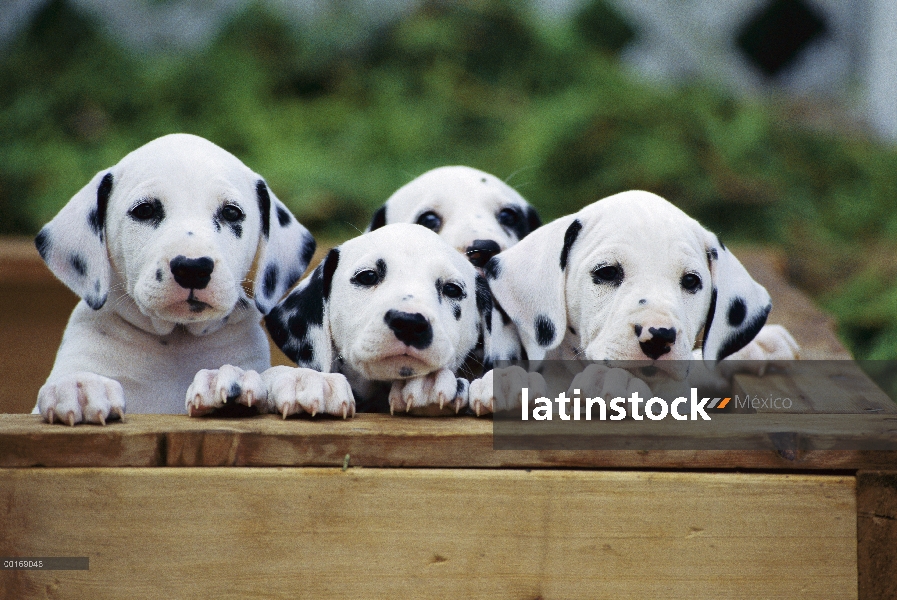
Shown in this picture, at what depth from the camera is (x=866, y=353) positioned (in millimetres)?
6738

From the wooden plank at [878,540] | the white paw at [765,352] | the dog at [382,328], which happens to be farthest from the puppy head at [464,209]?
the wooden plank at [878,540]

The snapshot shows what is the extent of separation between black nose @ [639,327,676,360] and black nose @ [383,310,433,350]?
0.55m

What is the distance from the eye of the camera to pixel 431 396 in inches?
99.3

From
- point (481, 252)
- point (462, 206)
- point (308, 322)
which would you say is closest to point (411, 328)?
point (308, 322)

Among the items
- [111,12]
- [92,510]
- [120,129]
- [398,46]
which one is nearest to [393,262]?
[92,510]

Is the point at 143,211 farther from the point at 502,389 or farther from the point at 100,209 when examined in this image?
the point at 502,389

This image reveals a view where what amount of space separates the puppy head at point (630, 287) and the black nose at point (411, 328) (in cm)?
44

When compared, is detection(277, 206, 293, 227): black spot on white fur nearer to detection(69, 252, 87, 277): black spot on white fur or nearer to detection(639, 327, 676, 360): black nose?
detection(69, 252, 87, 277): black spot on white fur

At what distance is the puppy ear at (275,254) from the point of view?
2.94 m

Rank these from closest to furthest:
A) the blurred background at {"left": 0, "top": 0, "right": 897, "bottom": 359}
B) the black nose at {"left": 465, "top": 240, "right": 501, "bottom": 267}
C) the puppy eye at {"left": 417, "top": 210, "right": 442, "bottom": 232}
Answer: the black nose at {"left": 465, "top": 240, "right": 501, "bottom": 267} < the puppy eye at {"left": 417, "top": 210, "right": 442, "bottom": 232} < the blurred background at {"left": 0, "top": 0, "right": 897, "bottom": 359}

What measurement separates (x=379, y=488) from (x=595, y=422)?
0.55 m

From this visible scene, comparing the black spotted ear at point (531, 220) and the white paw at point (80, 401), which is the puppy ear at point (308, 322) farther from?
the black spotted ear at point (531, 220)

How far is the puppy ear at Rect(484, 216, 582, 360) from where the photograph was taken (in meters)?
2.80

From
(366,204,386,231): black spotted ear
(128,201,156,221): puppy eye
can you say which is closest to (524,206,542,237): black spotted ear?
(366,204,386,231): black spotted ear
